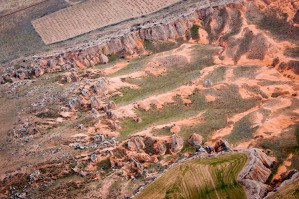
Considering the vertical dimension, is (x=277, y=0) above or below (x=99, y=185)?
above

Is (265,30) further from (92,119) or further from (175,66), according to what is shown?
(92,119)

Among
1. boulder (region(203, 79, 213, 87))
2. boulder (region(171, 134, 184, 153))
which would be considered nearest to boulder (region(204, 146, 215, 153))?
boulder (region(171, 134, 184, 153))

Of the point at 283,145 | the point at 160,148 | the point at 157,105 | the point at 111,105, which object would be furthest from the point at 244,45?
the point at 160,148

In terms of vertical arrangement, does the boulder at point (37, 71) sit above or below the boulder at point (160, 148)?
above

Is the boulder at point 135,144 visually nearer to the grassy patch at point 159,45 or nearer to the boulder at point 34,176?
the boulder at point 34,176

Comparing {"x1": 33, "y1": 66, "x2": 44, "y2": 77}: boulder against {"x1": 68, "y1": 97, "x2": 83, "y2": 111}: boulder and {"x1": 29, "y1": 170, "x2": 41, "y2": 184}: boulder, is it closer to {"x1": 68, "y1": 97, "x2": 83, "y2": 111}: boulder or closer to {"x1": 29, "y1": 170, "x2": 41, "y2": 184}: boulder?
{"x1": 68, "y1": 97, "x2": 83, "y2": 111}: boulder

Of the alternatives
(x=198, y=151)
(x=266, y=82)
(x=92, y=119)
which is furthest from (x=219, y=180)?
(x=266, y=82)

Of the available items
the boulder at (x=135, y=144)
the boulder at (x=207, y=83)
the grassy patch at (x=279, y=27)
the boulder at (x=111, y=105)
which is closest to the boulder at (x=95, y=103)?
the boulder at (x=111, y=105)
